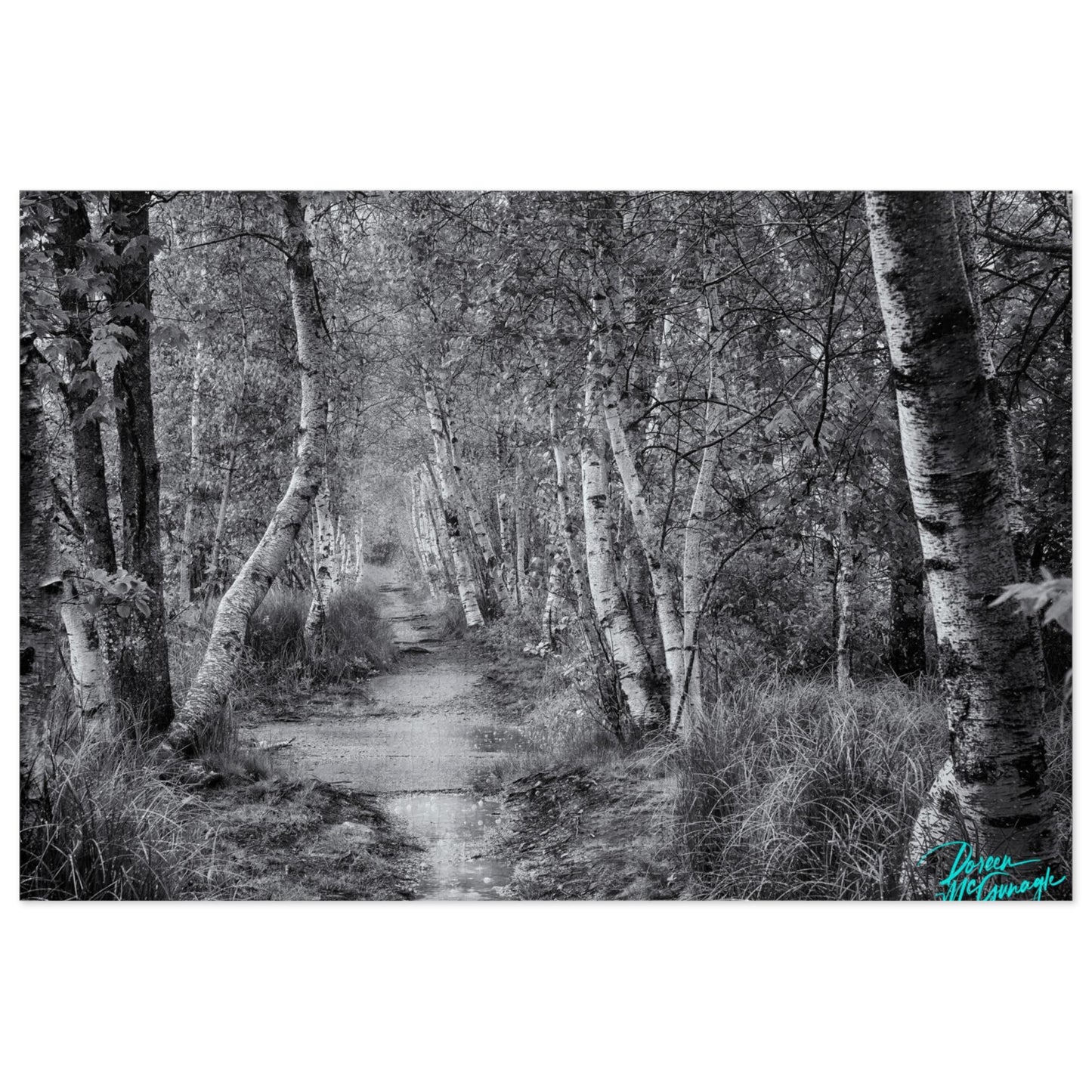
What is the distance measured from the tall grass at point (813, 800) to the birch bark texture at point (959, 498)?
0.44 metres

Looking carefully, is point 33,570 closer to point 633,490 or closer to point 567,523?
point 633,490

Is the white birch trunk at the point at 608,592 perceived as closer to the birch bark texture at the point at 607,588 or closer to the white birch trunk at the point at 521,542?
the birch bark texture at the point at 607,588

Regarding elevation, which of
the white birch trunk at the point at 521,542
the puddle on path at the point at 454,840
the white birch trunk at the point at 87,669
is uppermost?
the white birch trunk at the point at 521,542

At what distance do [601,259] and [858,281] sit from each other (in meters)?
1.11

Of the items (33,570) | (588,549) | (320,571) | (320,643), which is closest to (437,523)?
(320,571)

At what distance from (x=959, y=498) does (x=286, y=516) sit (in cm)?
292

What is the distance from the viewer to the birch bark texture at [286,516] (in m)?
3.38

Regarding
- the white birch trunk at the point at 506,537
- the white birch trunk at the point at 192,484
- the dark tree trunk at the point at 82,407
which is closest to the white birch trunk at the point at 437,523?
the white birch trunk at the point at 506,537

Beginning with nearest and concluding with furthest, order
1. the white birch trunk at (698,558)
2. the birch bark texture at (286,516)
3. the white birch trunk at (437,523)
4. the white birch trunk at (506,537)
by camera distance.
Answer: the birch bark texture at (286,516) < the white birch trunk at (698,558) < the white birch trunk at (437,523) < the white birch trunk at (506,537)

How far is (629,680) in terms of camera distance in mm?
3939

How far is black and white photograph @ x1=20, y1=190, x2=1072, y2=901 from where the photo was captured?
2.38 meters

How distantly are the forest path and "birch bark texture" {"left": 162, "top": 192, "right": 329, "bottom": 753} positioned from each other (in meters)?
0.45
